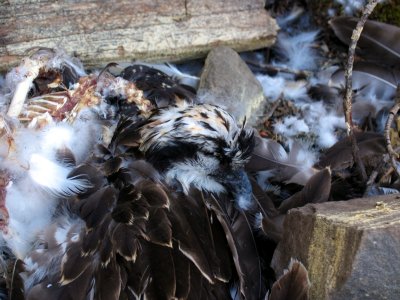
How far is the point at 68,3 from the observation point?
273cm

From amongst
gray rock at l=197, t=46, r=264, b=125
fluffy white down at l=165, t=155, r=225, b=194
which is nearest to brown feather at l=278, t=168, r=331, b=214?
fluffy white down at l=165, t=155, r=225, b=194

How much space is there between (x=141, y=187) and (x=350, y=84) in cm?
90

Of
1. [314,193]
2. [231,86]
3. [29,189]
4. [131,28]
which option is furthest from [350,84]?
[29,189]

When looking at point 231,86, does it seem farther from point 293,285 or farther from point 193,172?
point 293,285

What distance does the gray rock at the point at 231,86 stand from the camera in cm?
282

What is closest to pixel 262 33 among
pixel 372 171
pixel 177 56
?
pixel 177 56

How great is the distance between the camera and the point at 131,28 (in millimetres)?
2830

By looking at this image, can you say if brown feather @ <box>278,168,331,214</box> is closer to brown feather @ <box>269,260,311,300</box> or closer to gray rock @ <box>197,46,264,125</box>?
brown feather @ <box>269,260,311,300</box>

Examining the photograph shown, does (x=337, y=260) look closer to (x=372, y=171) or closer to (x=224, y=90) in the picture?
(x=372, y=171)

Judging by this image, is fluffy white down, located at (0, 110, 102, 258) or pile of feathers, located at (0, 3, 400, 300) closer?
pile of feathers, located at (0, 3, 400, 300)

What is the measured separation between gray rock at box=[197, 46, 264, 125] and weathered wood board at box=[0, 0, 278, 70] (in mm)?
102

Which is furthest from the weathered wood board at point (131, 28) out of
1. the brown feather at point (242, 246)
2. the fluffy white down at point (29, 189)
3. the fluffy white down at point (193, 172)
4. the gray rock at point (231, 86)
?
the brown feather at point (242, 246)

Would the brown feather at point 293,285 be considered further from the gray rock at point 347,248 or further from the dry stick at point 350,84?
the dry stick at point 350,84

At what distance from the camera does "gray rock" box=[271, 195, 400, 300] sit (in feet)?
5.75
